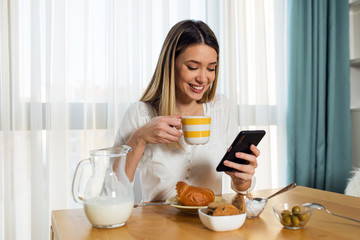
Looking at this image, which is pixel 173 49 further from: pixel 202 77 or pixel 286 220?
pixel 286 220

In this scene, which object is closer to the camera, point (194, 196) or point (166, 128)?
point (194, 196)

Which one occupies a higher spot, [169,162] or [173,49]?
[173,49]

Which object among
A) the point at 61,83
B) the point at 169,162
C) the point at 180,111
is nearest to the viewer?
the point at 169,162

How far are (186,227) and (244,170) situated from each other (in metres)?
0.34

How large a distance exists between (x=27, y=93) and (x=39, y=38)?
303 millimetres

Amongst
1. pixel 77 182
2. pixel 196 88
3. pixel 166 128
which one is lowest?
pixel 77 182

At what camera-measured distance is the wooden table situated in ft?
2.54

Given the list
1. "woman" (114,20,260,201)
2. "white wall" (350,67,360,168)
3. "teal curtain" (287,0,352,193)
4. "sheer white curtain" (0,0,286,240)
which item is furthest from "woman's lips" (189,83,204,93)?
"white wall" (350,67,360,168)

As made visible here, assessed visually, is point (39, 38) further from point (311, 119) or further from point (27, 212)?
point (311, 119)

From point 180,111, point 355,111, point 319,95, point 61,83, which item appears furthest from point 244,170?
point 355,111

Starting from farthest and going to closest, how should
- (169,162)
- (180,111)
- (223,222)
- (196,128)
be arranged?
1. (180,111)
2. (169,162)
3. (196,128)
4. (223,222)

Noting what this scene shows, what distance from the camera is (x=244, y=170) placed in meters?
1.10

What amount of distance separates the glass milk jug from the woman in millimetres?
430

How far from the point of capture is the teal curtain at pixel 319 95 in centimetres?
263
